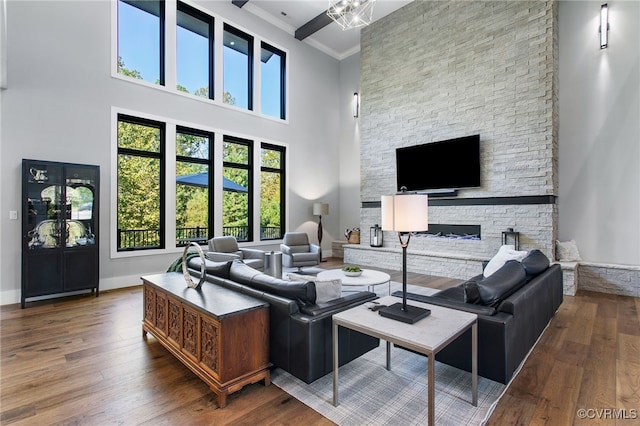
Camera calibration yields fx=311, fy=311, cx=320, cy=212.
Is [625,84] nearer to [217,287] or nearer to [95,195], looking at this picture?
[217,287]

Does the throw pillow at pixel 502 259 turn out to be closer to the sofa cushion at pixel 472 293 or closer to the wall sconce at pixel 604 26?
the sofa cushion at pixel 472 293

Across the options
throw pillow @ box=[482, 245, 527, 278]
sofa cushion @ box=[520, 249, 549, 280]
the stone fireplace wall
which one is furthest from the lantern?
sofa cushion @ box=[520, 249, 549, 280]

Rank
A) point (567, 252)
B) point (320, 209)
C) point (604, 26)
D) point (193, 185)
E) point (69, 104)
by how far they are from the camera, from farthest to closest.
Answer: point (320, 209) < point (193, 185) < point (567, 252) < point (604, 26) < point (69, 104)

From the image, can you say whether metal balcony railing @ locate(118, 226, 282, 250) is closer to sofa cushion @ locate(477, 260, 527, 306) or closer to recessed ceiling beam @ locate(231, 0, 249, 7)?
recessed ceiling beam @ locate(231, 0, 249, 7)

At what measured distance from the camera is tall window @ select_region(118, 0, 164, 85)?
5.28 meters

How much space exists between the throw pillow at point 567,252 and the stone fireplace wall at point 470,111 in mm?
215

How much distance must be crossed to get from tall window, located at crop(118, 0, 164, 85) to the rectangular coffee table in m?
5.67

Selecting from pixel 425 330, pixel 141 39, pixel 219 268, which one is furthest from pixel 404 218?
pixel 141 39

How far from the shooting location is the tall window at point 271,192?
7.30m

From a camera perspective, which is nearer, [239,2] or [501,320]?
[501,320]

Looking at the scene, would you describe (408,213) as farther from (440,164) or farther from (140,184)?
(140,184)

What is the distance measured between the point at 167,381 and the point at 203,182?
4525mm

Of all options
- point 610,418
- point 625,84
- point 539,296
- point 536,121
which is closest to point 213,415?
point 610,418

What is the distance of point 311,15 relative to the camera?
704cm
